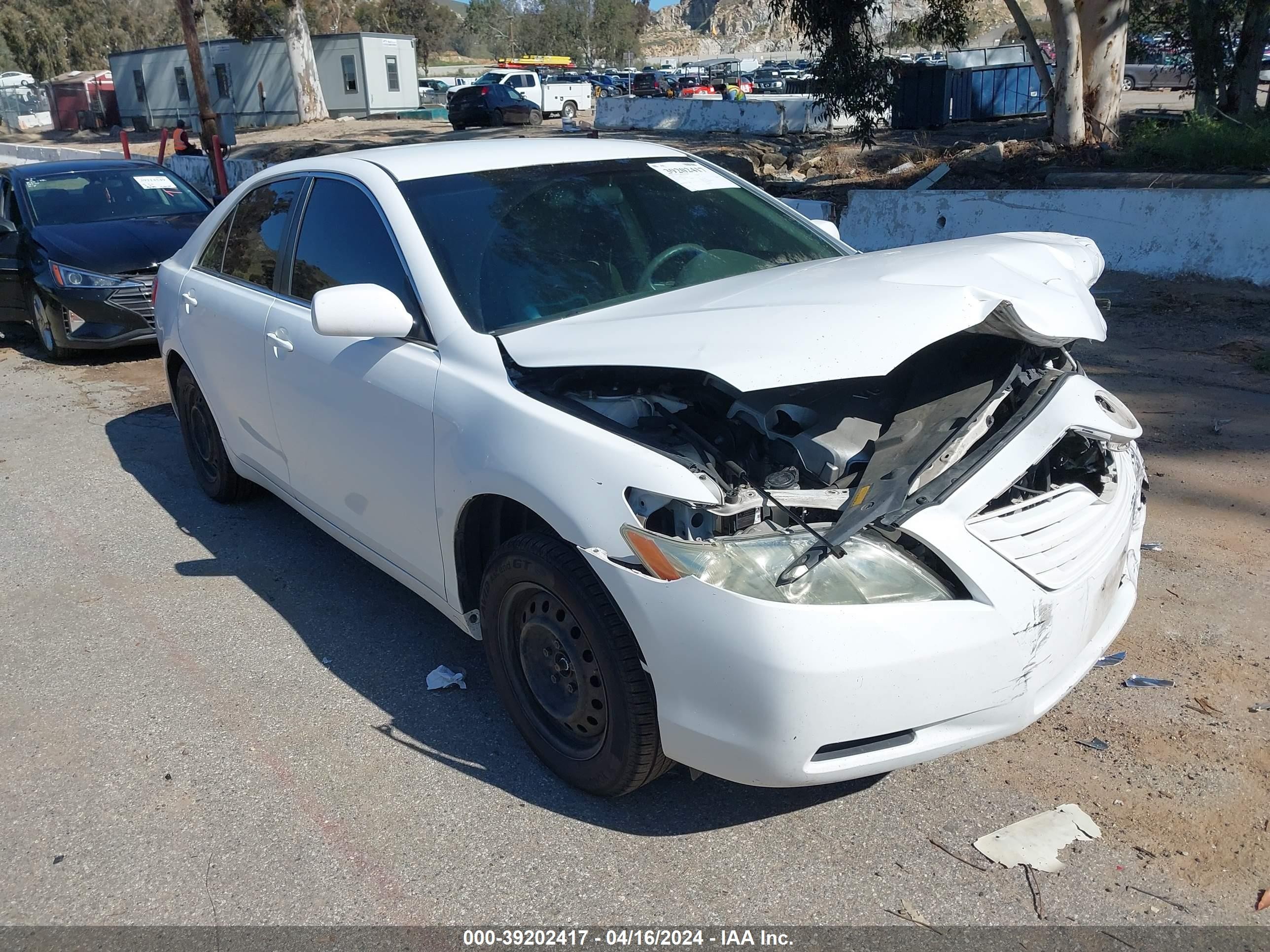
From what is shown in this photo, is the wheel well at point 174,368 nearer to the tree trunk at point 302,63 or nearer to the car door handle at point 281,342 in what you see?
the car door handle at point 281,342

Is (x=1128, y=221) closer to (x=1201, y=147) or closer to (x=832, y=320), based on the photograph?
(x=1201, y=147)

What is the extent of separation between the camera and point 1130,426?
320 cm

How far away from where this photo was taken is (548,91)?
40094mm

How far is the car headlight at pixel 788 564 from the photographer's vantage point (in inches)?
99.7

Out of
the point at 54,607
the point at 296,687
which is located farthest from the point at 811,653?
the point at 54,607

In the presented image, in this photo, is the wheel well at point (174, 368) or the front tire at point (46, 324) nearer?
the wheel well at point (174, 368)

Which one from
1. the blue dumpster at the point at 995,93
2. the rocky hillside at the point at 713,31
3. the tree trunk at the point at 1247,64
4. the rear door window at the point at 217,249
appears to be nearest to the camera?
the rear door window at the point at 217,249

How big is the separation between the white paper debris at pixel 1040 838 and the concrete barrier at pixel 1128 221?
7.83m

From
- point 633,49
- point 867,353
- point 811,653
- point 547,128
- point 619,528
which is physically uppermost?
point 633,49

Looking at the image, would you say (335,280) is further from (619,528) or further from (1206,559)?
(1206,559)

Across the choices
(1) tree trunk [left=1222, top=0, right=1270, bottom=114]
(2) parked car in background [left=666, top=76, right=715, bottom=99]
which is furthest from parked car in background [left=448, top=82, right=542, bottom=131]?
Answer: (1) tree trunk [left=1222, top=0, right=1270, bottom=114]

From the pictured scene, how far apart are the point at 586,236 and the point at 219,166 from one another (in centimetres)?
1601

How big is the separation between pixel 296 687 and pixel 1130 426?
2975mm

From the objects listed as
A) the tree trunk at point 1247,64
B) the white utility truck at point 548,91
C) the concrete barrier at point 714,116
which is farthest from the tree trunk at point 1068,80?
the white utility truck at point 548,91
